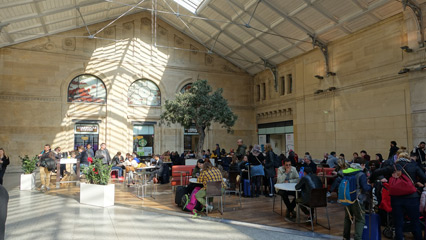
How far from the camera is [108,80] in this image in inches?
756

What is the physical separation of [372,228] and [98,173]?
6.37 meters

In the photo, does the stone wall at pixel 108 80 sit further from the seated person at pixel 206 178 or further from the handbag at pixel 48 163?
the seated person at pixel 206 178

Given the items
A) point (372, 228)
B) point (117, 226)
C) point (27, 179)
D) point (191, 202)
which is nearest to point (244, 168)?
point (191, 202)

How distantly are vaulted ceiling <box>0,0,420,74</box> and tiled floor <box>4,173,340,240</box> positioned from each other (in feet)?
28.1

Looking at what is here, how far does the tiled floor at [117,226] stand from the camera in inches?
201

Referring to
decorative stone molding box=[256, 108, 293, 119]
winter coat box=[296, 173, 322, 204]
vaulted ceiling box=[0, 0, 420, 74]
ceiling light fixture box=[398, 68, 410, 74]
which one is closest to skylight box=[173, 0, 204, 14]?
vaulted ceiling box=[0, 0, 420, 74]

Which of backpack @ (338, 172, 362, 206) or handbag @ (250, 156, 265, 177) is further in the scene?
handbag @ (250, 156, 265, 177)

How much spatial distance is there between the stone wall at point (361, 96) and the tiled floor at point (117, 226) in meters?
9.48

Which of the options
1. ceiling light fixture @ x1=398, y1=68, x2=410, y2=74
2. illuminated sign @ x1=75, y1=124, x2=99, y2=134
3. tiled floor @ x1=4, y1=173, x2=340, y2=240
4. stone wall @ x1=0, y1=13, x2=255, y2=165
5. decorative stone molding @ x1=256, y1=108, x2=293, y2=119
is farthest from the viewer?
decorative stone molding @ x1=256, y1=108, x2=293, y2=119

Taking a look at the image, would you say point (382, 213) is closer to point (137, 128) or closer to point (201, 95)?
point (201, 95)

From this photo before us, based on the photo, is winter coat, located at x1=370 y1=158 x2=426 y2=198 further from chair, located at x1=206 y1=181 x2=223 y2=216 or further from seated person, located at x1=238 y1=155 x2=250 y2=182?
seated person, located at x1=238 y1=155 x2=250 y2=182

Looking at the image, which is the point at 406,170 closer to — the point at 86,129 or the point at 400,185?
the point at 400,185

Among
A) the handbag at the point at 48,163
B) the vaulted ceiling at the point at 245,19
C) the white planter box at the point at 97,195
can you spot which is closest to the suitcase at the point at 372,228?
the white planter box at the point at 97,195

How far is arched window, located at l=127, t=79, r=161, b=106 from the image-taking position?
20000mm
